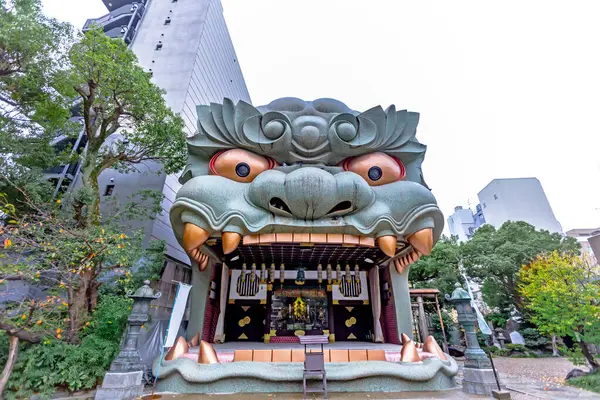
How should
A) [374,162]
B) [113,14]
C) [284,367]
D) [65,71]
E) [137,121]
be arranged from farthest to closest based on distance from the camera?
[113,14], [137,121], [65,71], [374,162], [284,367]

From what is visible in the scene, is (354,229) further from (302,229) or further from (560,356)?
(560,356)

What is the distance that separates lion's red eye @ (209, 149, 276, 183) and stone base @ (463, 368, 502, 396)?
6610mm

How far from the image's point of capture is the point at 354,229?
6684 millimetres

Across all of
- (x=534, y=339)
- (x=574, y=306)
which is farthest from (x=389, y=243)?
(x=534, y=339)

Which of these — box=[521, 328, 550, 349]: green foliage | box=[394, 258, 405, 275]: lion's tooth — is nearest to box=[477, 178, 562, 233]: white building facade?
box=[521, 328, 550, 349]: green foliage

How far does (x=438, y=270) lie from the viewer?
17.9 meters

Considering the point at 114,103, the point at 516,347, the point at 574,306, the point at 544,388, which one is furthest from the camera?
the point at 516,347

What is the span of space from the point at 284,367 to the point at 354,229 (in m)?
3.37

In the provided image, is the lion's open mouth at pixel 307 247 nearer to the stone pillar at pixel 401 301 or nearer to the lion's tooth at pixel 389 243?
the lion's tooth at pixel 389 243

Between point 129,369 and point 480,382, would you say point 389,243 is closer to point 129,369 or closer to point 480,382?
point 480,382

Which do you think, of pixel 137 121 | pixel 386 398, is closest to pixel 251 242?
pixel 386 398

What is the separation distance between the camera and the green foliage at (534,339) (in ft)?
53.6

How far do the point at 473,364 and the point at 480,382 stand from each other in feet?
1.13

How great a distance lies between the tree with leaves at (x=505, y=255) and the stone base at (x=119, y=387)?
64.0ft
